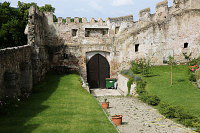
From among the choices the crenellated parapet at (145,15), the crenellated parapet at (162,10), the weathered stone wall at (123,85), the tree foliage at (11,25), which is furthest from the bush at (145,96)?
the tree foliage at (11,25)

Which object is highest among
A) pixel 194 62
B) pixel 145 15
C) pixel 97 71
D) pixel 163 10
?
pixel 163 10

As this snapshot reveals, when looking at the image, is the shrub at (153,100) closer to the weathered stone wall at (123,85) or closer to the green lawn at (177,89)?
the green lawn at (177,89)

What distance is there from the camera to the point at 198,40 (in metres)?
21.3

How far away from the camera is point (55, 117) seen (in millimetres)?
8859

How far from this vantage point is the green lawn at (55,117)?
754 cm

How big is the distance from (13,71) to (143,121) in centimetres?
746

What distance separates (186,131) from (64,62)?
691 inches

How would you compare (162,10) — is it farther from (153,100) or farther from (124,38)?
(153,100)

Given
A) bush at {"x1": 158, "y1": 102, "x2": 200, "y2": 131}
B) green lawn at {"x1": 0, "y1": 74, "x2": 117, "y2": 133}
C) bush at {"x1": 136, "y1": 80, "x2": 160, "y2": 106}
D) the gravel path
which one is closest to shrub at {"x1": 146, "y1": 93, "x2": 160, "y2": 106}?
bush at {"x1": 136, "y1": 80, "x2": 160, "y2": 106}

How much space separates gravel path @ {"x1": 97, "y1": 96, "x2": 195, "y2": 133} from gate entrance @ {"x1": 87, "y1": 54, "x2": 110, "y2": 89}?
11.1m

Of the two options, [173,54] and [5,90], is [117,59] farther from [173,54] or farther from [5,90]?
[5,90]

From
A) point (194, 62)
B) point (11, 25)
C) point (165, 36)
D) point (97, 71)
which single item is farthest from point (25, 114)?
point (11, 25)

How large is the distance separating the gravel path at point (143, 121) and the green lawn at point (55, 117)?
1.33 metres

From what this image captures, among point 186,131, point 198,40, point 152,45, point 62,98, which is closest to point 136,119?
point 186,131
